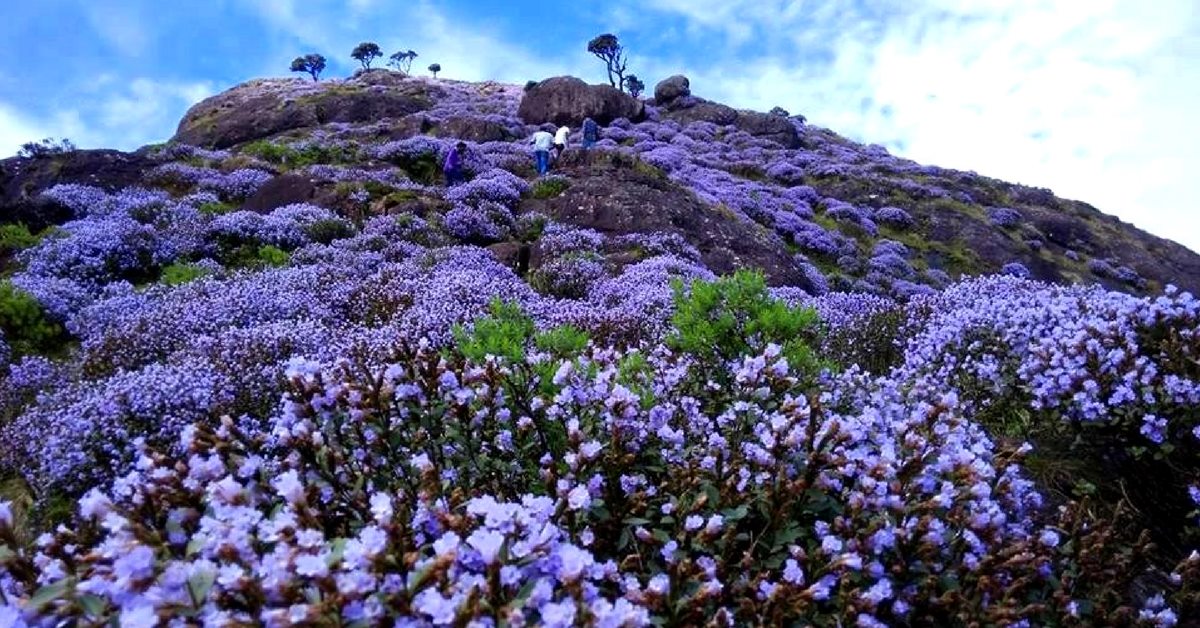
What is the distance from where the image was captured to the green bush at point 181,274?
484 inches

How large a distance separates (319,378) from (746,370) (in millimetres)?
2085

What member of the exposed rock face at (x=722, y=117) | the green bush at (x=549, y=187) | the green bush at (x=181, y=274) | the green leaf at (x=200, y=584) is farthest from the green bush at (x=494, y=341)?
the exposed rock face at (x=722, y=117)

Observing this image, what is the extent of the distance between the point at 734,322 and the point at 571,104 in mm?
36059

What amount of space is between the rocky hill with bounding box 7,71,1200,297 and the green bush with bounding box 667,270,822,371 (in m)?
8.62

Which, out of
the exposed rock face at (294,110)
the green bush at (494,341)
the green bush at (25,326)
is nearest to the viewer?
the green bush at (494,341)

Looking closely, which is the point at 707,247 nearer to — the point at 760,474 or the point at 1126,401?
the point at 1126,401

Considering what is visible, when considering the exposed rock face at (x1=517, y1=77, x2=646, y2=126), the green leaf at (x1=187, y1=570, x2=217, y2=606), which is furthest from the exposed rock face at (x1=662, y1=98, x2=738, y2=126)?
the green leaf at (x1=187, y1=570, x2=217, y2=606)

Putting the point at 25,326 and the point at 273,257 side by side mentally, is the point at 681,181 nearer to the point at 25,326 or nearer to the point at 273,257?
the point at 273,257

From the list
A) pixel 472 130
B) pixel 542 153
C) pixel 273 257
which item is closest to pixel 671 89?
pixel 472 130

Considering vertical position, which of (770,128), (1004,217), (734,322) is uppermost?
(770,128)

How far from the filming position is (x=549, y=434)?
12.5 ft

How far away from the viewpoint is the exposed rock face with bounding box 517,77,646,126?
130 ft

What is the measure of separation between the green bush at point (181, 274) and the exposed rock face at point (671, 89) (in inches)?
1506

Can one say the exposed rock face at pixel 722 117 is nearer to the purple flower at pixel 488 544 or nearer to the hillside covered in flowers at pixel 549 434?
the hillside covered in flowers at pixel 549 434
